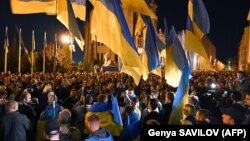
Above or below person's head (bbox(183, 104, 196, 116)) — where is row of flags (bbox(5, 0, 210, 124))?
above

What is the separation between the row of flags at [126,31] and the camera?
9438 mm

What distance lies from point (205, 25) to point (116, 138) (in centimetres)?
574

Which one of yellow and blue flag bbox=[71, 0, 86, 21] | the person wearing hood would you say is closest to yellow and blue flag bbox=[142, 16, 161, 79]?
yellow and blue flag bbox=[71, 0, 86, 21]

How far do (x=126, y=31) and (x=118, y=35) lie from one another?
0.64 ft

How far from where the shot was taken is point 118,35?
956 cm

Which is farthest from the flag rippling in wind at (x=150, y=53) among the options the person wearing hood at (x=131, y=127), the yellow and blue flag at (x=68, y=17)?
the person wearing hood at (x=131, y=127)

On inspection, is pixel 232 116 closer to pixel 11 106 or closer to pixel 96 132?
pixel 96 132

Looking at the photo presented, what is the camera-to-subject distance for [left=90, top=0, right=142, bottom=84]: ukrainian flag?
30.9 feet

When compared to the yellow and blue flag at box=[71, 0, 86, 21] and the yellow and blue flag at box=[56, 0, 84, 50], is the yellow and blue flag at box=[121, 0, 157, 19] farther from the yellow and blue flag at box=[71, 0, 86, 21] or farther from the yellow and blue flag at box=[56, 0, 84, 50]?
the yellow and blue flag at box=[56, 0, 84, 50]

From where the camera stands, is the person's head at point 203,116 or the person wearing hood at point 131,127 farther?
the person wearing hood at point 131,127

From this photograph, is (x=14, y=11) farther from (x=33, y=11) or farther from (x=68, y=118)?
(x=68, y=118)

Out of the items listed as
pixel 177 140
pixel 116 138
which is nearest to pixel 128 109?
pixel 116 138

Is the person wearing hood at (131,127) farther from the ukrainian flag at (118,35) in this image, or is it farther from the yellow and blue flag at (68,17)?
the yellow and blue flag at (68,17)

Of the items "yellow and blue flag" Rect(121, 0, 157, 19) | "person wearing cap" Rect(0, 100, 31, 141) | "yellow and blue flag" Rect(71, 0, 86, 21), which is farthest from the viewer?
"yellow and blue flag" Rect(71, 0, 86, 21)
